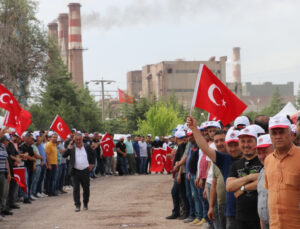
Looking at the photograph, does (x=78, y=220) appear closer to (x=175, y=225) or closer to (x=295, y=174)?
(x=175, y=225)

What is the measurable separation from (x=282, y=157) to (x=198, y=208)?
753cm

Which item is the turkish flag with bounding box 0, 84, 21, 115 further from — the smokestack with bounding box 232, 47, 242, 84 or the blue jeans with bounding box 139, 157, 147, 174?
the smokestack with bounding box 232, 47, 242, 84

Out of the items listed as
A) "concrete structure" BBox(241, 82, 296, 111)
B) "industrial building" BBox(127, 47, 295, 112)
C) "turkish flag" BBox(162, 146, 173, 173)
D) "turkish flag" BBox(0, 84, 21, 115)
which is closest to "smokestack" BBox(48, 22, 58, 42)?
"industrial building" BBox(127, 47, 295, 112)

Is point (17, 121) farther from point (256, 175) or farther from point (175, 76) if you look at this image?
point (175, 76)

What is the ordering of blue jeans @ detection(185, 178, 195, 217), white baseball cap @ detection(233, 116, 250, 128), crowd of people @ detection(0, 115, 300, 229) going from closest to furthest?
crowd of people @ detection(0, 115, 300, 229) < white baseball cap @ detection(233, 116, 250, 128) < blue jeans @ detection(185, 178, 195, 217)

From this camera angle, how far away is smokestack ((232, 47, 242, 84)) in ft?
473

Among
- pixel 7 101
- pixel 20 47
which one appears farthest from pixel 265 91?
pixel 7 101

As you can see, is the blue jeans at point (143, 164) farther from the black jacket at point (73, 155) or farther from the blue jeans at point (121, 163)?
the black jacket at point (73, 155)

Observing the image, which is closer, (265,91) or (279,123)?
(279,123)

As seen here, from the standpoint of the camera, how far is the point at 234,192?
22.6ft

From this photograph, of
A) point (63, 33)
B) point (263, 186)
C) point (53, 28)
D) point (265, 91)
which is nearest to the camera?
point (263, 186)

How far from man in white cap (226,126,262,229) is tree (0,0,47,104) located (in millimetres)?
37432

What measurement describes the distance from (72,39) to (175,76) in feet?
124

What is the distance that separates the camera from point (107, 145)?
3203cm
